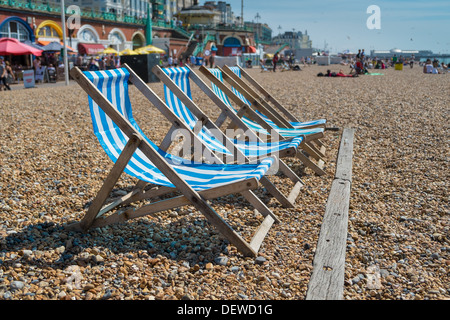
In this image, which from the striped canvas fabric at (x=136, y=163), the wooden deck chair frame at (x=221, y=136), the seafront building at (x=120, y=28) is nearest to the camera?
the striped canvas fabric at (x=136, y=163)

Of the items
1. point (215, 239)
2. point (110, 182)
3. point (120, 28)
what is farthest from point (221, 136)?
point (120, 28)

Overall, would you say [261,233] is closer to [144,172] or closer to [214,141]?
[144,172]

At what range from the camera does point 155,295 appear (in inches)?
90.5

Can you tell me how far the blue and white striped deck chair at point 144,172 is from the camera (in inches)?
106

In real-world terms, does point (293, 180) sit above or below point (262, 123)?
below

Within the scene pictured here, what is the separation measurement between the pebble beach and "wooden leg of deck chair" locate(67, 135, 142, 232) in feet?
0.24

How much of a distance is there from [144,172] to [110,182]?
0.32 meters

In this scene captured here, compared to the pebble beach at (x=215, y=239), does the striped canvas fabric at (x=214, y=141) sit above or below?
above

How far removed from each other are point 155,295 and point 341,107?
27.0ft

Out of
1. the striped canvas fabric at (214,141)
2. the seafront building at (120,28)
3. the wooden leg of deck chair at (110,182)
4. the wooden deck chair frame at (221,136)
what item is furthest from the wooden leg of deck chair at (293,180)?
the seafront building at (120,28)

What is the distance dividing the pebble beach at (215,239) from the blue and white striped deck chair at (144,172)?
0.47ft

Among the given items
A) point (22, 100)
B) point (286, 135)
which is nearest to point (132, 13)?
point (22, 100)

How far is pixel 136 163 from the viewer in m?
3.21

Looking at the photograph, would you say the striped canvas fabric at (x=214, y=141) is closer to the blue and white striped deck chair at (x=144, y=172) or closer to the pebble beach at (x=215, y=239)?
the pebble beach at (x=215, y=239)
